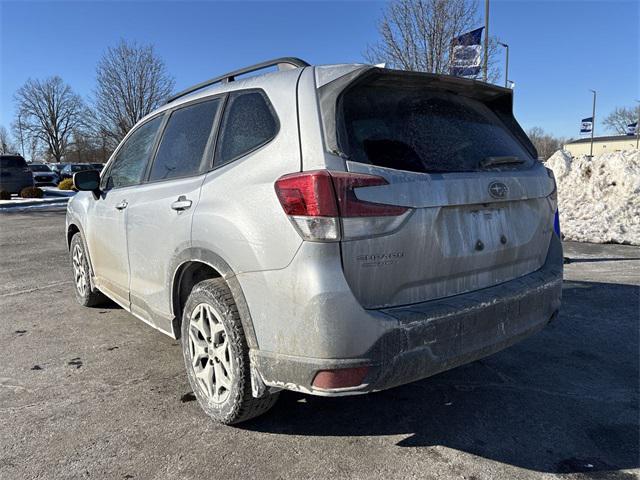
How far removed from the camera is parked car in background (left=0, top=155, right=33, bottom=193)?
22.7 m

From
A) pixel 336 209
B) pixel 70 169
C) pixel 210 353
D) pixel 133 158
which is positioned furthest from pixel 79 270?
pixel 70 169

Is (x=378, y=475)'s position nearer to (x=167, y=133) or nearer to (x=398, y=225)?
(x=398, y=225)

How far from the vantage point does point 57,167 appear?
45250mm

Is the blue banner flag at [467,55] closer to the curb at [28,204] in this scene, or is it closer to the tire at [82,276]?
the tire at [82,276]

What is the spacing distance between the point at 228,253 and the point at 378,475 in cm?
130

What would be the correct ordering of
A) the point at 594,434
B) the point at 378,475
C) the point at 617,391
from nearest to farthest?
the point at 378,475 → the point at 594,434 → the point at 617,391

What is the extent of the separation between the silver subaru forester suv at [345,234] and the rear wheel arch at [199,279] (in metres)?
0.01

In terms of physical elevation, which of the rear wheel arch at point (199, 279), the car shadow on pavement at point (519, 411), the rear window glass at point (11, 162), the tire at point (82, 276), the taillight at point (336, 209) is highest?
the rear window glass at point (11, 162)

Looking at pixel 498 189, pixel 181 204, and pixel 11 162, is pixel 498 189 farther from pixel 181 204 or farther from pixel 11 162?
pixel 11 162

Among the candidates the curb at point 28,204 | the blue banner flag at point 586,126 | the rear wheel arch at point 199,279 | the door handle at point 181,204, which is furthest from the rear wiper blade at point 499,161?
the blue banner flag at point 586,126

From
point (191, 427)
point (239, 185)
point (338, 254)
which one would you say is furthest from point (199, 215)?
point (191, 427)

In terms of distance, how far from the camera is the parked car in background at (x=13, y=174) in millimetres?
22703

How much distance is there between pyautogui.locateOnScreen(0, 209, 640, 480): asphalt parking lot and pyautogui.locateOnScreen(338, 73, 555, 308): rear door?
86 centimetres

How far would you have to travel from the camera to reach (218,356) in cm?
268
